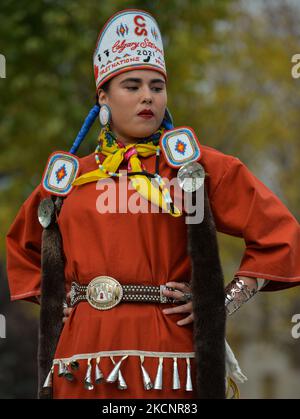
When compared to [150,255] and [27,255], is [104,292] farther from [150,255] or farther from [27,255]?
[27,255]

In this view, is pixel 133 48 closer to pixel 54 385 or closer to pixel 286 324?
pixel 54 385

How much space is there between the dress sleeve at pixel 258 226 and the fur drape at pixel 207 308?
14cm

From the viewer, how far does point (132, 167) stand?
3828 mm

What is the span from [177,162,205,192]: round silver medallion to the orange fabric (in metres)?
0.11

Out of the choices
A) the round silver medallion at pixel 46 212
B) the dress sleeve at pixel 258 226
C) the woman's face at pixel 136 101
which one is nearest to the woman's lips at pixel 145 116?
the woman's face at pixel 136 101

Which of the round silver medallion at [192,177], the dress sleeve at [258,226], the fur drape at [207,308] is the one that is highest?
the round silver medallion at [192,177]

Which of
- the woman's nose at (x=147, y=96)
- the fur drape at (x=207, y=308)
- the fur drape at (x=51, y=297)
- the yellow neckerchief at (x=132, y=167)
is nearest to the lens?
the fur drape at (x=207, y=308)

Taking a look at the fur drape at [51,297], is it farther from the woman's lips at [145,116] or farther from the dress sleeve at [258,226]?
the dress sleeve at [258,226]

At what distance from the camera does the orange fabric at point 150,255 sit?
3.62 meters

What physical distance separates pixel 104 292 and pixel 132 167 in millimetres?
536

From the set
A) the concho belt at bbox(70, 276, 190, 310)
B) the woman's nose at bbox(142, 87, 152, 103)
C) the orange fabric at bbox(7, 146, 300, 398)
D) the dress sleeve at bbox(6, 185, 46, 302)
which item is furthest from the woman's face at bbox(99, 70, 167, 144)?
the concho belt at bbox(70, 276, 190, 310)

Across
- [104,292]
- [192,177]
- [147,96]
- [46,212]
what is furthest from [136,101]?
[104,292]

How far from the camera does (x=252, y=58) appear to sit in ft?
47.8
